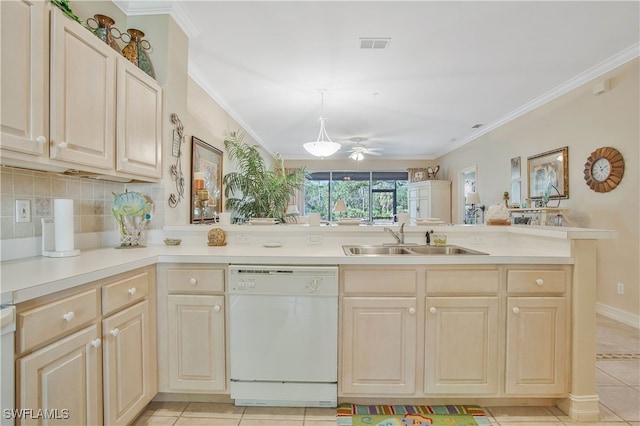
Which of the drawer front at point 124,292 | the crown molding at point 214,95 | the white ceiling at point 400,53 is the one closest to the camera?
the drawer front at point 124,292

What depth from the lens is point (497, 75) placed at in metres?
3.59

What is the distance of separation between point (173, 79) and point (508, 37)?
2881 millimetres

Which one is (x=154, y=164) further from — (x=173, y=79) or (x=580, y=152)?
(x=580, y=152)

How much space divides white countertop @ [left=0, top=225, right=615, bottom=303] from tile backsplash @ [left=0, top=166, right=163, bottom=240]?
171mm

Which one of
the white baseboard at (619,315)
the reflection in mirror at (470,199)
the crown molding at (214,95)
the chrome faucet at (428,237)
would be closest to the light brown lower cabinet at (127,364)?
the chrome faucet at (428,237)

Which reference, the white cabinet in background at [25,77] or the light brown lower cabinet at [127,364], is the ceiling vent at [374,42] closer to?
the white cabinet in background at [25,77]

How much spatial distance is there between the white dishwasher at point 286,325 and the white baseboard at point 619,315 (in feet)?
10.6

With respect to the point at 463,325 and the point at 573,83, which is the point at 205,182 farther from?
the point at 573,83

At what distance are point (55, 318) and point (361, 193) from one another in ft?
26.6

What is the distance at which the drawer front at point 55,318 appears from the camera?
1.05 meters

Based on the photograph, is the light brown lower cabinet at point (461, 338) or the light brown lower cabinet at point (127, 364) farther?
the light brown lower cabinet at point (461, 338)

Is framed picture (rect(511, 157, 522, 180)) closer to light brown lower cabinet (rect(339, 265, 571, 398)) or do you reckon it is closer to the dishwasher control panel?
light brown lower cabinet (rect(339, 265, 571, 398))

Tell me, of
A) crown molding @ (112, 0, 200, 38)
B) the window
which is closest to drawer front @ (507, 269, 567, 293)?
crown molding @ (112, 0, 200, 38)

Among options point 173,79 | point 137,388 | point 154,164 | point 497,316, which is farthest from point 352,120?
point 137,388
